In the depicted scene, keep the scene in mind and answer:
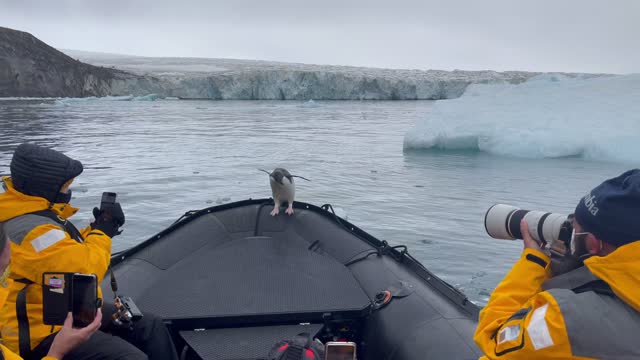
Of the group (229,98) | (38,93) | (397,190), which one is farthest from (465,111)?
(38,93)

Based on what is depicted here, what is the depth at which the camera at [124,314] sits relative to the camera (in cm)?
216

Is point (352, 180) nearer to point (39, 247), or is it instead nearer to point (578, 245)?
point (39, 247)

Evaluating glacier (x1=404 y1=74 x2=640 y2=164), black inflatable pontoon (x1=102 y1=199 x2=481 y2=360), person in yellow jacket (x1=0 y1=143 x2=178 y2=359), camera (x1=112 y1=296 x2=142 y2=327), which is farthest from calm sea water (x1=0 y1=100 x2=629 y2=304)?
person in yellow jacket (x1=0 y1=143 x2=178 y2=359)

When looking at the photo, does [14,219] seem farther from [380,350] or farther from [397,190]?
[397,190]

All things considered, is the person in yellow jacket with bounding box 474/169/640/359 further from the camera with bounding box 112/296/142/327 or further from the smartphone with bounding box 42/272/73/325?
the camera with bounding box 112/296/142/327

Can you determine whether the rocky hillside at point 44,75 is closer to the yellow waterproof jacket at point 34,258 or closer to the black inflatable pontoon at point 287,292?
the black inflatable pontoon at point 287,292

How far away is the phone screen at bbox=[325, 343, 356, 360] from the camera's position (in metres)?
1.71

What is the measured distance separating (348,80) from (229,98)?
803cm

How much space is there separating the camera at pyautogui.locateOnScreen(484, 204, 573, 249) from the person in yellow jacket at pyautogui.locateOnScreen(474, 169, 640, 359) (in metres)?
0.10

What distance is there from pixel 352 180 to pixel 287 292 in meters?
6.01

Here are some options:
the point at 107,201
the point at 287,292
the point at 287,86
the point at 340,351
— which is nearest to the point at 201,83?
the point at 287,86

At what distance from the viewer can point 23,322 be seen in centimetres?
177

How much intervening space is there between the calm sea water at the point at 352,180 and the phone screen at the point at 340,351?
2538 millimetres

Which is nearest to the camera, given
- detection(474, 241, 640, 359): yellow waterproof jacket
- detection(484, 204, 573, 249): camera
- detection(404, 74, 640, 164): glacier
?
detection(474, 241, 640, 359): yellow waterproof jacket
